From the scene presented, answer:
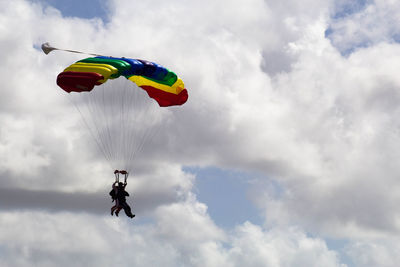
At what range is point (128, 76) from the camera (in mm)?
47781

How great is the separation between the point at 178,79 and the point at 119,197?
9.66 meters

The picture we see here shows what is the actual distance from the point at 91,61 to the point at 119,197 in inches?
346

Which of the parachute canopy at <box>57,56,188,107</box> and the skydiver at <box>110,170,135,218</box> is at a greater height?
the parachute canopy at <box>57,56,188,107</box>

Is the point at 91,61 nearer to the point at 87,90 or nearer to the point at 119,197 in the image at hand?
the point at 87,90

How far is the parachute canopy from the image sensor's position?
44.6m

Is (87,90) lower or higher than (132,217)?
higher

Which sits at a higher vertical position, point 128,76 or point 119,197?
point 128,76

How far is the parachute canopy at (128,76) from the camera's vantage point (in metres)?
44.6

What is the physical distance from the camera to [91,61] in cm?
4597

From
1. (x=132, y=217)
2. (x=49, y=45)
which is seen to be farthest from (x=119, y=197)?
(x=49, y=45)

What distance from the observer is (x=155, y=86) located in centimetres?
4994

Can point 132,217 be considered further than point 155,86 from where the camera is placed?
No

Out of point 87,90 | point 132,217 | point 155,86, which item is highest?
point 155,86

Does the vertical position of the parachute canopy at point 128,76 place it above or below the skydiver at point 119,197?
above
